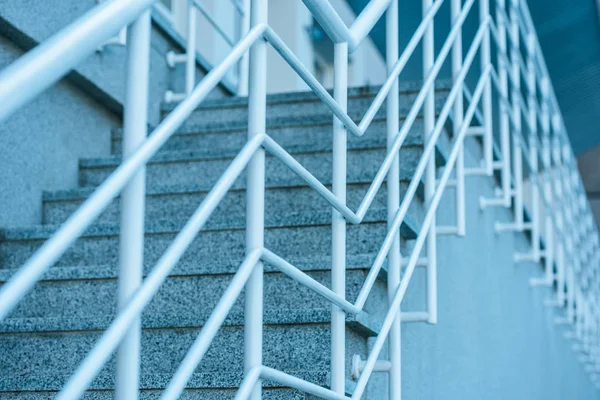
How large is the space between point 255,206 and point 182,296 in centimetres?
65

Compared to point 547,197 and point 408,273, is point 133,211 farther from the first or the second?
point 547,197

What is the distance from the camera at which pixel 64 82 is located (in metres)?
2.20

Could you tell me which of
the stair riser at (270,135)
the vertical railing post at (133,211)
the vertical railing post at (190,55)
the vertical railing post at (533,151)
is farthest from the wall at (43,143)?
the vertical railing post at (533,151)

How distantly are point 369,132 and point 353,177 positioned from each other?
40cm

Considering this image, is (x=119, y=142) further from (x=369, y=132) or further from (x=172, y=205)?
(x=369, y=132)

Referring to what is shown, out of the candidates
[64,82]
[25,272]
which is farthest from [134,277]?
[64,82]

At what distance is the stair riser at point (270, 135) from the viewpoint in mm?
2178

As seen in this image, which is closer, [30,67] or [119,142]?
[30,67]

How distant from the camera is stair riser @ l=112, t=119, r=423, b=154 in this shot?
2178 millimetres

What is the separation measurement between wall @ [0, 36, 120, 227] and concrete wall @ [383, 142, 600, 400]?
0.87m

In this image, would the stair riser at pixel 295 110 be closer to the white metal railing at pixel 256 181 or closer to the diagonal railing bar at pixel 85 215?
the white metal railing at pixel 256 181

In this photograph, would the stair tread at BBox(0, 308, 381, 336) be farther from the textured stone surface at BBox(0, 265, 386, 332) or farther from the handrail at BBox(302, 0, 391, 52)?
the handrail at BBox(302, 0, 391, 52)

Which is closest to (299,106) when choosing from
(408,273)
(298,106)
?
(298,106)

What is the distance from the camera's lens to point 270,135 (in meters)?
2.18
